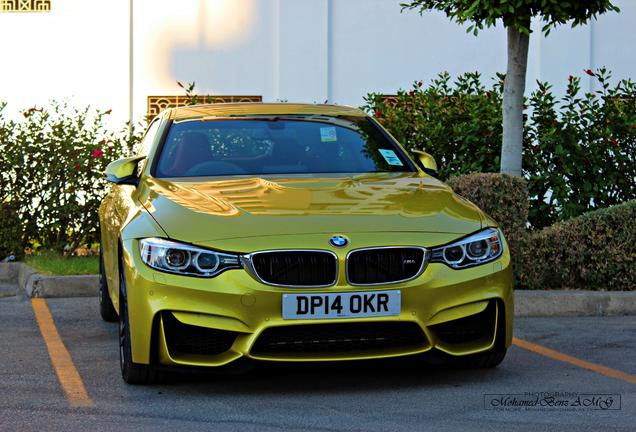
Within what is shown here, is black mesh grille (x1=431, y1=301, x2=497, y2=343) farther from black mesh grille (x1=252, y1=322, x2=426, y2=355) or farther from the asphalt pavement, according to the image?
the asphalt pavement

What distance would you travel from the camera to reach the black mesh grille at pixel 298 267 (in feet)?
19.0

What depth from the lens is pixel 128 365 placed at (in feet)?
20.4

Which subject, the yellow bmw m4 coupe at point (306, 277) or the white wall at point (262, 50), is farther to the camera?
the white wall at point (262, 50)

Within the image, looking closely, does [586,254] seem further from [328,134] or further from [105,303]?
[105,303]

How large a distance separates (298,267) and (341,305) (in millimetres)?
265

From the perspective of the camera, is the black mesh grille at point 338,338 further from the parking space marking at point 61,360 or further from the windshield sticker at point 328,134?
the windshield sticker at point 328,134

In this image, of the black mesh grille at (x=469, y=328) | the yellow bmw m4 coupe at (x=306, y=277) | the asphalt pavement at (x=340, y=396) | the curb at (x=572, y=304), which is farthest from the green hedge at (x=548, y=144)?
the black mesh grille at (x=469, y=328)

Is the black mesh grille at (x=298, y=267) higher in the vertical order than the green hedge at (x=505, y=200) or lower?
higher

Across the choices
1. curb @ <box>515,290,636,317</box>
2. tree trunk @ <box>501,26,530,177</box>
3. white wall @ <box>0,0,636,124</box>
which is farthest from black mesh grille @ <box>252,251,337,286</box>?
white wall @ <box>0,0,636,124</box>

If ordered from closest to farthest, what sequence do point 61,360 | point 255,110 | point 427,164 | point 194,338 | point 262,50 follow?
point 194,338
point 61,360
point 427,164
point 255,110
point 262,50

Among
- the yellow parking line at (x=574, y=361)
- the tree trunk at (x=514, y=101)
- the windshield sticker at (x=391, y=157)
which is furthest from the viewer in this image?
the tree trunk at (x=514, y=101)

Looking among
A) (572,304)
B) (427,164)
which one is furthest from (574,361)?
(572,304)

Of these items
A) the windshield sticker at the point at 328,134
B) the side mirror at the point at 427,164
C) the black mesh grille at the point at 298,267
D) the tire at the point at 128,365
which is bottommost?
the tire at the point at 128,365

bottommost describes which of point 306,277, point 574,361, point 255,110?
point 574,361
